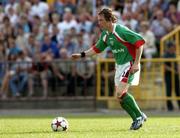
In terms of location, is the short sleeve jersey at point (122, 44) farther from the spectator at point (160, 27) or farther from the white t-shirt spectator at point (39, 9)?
the white t-shirt spectator at point (39, 9)

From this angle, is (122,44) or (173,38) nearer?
(122,44)

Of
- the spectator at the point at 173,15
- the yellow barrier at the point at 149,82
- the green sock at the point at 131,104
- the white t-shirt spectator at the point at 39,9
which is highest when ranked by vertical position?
the white t-shirt spectator at the point at 39,9

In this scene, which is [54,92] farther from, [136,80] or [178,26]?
[136,80]

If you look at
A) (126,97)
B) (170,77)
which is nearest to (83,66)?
(170,77)

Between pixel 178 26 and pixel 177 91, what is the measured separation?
7.89ft

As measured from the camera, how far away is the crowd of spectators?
886 inches

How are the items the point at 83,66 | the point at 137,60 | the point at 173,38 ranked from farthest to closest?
1. the point at 173,38
2. the point at 83,66
3. the point at 137,60

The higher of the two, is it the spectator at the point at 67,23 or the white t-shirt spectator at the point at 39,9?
the white t-shirt spectator at the point at 39,9

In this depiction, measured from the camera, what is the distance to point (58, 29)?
23.9m

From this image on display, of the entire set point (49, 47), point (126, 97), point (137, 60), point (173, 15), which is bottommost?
point (126, 97)

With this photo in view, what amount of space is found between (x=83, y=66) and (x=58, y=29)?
2404 mm

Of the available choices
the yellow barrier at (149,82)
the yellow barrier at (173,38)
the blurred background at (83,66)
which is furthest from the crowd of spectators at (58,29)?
the yellow barrier at (149,82)

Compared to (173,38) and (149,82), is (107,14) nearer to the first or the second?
(149,82)

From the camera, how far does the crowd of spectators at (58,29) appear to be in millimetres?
22500
